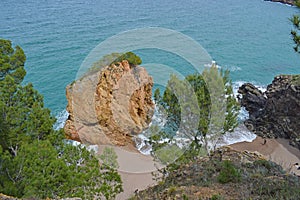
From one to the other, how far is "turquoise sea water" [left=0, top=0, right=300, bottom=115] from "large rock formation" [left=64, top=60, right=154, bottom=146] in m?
5.16

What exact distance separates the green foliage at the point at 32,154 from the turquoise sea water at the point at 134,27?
48.3 ft

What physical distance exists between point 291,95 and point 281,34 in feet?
79.2

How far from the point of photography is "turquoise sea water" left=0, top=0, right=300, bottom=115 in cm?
3166

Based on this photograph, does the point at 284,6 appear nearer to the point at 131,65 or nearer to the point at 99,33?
the point at 99,33

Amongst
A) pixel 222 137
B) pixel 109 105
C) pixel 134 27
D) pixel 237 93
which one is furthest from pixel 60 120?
pixel 134 27

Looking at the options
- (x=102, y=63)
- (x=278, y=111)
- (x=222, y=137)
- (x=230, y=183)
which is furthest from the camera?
(x=278, y=111)

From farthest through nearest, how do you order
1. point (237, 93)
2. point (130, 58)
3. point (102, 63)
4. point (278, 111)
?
point (237, 93), point (278, 111), point (130, 58), point (102, 63)

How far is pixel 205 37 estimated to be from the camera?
135 ft

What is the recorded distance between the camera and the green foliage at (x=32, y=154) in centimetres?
902

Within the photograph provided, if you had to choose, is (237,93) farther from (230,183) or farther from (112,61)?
(230,183)

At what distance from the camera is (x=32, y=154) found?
927cm

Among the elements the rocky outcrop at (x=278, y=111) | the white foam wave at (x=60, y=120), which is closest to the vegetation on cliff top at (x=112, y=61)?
the white foam wave at (x=60, y=120)

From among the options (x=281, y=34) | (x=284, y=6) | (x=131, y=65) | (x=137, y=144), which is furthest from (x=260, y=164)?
(x=284, y=6)

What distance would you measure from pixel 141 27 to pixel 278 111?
2465 cm
